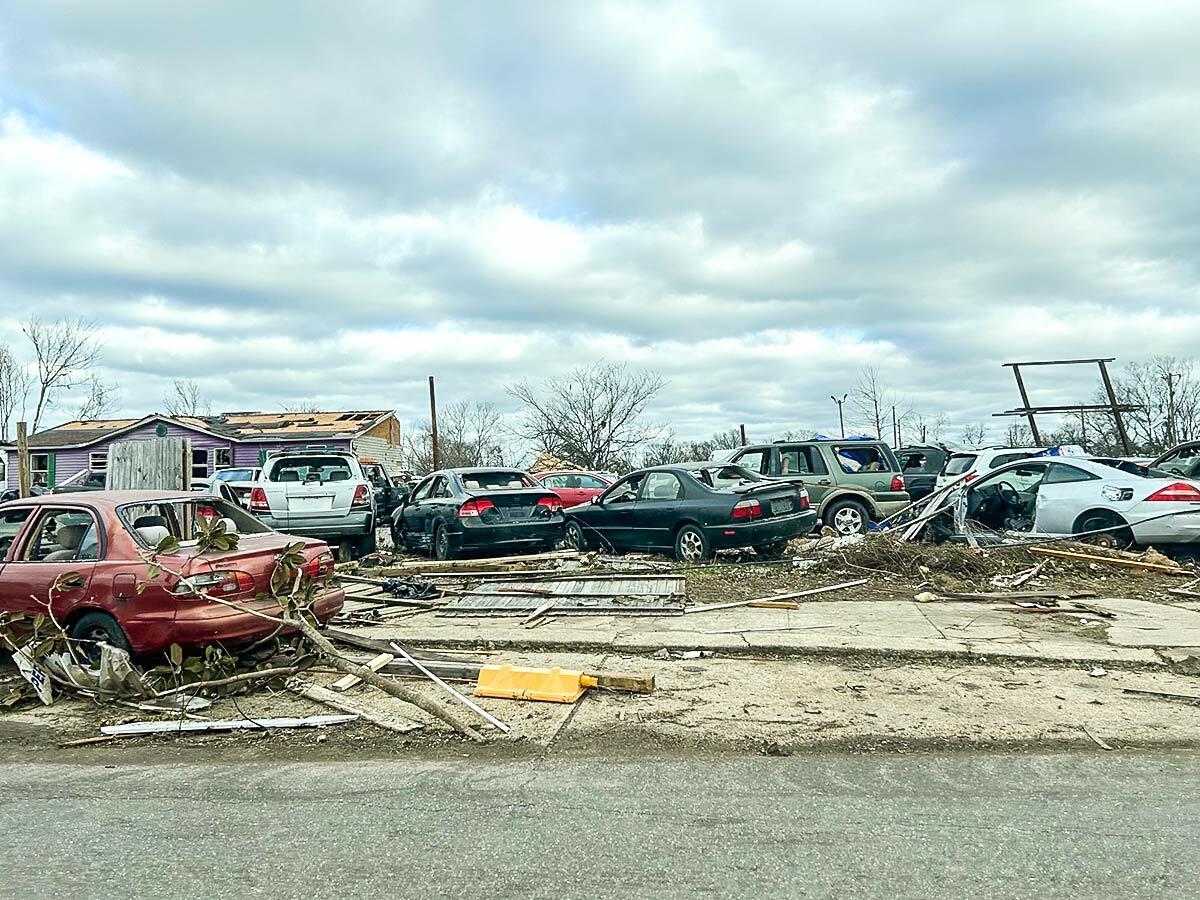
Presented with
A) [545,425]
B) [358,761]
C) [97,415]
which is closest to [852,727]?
[358,761]

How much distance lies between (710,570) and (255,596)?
21.3 feet

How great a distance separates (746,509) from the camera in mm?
12547

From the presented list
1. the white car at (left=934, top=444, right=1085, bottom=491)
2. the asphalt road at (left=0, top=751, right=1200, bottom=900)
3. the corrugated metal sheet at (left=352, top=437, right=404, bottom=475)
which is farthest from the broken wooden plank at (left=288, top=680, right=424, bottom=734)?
the corrugated metal sheet at (left=352, top=437, right=404, bottom=475)

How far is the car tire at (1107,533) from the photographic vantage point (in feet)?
39.9

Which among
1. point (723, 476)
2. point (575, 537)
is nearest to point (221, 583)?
point (723, 476)

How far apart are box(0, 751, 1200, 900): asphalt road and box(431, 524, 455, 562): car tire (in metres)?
8.51

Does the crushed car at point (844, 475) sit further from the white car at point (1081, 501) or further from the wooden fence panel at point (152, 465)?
the wooden fence panel at point (152, 465)

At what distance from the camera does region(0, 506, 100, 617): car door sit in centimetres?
684

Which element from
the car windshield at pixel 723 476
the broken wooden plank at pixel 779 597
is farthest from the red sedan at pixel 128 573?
the car windshield at pixel 723 476

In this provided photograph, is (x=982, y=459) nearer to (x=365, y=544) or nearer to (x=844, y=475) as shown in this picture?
(x=844, y=475)

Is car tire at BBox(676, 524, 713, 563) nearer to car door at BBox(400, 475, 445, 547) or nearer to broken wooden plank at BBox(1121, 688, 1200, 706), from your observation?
car door at BBox(400, 475, 445, 547)

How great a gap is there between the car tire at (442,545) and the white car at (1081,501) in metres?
7.18

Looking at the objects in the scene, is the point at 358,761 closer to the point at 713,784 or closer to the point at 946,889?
the point at 713,784

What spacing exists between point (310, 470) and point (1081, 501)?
439 inches
